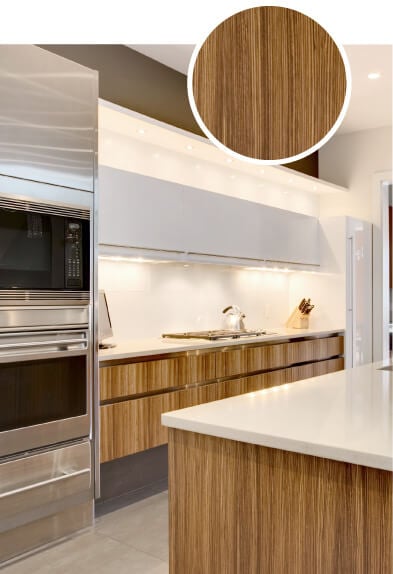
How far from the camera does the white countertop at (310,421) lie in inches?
46.4

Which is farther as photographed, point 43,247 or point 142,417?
point 142,417

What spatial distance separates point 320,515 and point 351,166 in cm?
483

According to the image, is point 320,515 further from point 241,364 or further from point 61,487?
point 241,364

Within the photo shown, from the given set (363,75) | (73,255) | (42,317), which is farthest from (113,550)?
(363,75)

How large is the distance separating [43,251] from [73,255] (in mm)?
165

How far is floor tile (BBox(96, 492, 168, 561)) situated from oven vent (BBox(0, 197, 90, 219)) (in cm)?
153

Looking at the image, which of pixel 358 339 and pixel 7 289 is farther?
pixel 358 339

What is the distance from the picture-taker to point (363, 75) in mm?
4207

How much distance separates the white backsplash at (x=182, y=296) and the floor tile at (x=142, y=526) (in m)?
1.07

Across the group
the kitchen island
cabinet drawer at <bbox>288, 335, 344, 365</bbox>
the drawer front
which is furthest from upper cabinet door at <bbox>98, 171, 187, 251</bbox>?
the kitchen island

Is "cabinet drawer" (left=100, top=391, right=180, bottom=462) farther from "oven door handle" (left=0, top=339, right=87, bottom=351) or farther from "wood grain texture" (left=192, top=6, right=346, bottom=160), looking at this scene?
"wood grain texture" (left=192, top=6, right=346, bottom=160)

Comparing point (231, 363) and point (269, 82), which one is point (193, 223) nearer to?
point (231, 363)

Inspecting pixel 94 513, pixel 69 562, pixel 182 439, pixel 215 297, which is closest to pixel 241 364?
pixel 215 297

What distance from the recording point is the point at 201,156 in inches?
161
